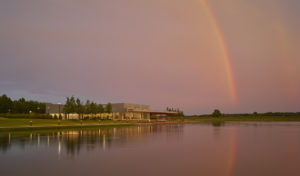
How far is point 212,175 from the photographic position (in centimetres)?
975

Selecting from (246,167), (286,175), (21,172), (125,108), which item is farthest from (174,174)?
(125,108)

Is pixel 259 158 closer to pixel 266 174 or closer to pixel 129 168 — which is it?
pixel 266 174

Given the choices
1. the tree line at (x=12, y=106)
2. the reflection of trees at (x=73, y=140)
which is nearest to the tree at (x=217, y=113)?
the tree line at (x=12, y=106)

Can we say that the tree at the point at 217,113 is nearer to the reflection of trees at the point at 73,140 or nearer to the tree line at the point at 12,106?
the tree line at the point at 12,106

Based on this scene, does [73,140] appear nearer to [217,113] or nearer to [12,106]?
[12,106]

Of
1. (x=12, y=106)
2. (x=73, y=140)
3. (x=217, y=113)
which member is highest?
(x=12, y=106)

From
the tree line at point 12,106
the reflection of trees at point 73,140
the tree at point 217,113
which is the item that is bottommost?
the tree at point 217,113

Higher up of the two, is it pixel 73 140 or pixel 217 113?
pixel 73 140

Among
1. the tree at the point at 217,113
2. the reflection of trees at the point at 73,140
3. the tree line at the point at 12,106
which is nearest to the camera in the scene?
the reflection of trees at the point at 73,140

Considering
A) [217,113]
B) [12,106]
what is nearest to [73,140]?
[12,106]

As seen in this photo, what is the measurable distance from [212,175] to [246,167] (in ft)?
7.64

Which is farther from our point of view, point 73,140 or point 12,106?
point 12,106

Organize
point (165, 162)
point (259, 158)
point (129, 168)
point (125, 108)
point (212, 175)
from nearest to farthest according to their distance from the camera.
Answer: point (212, 175) → point (129, 168) → point (165, 162) → point (259, 158) → point (125, 108)

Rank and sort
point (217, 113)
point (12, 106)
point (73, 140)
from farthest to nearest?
point (217, 113), point (12, 106), point (73, 140)
